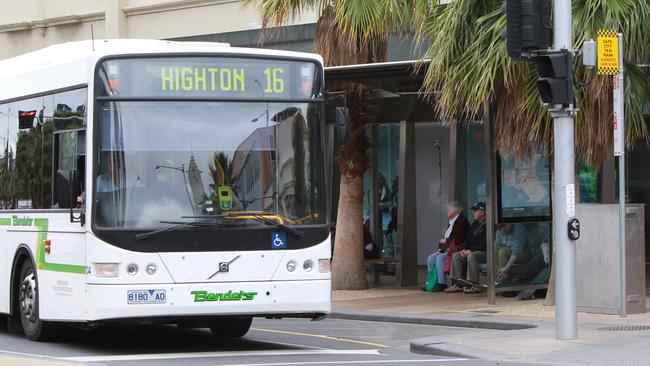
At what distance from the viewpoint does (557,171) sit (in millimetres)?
12844

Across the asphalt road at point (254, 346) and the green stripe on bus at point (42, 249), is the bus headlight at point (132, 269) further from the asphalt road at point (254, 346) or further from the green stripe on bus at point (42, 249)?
the green stripe on bus at point (42, 249)

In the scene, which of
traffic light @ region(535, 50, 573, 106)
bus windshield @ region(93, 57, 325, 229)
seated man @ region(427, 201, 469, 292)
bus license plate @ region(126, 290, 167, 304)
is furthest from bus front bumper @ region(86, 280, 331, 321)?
seated man @ region(427, 201, 469, 292)

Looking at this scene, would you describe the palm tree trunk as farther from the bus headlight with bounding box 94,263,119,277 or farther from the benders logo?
the bus headlight with bounding box 94,263,119,277

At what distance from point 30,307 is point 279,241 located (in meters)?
3.15

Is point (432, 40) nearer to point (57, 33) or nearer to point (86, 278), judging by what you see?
point (86, 278)

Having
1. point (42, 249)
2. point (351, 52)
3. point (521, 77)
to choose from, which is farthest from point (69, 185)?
point (351, 52)

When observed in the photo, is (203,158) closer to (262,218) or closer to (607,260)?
(262,218)

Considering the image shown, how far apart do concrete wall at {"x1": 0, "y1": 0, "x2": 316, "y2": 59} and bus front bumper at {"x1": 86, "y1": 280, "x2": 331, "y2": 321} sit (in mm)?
13984

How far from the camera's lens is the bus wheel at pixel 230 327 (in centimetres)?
1473

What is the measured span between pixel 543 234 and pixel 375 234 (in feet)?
21.7

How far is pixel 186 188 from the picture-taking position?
499 inches

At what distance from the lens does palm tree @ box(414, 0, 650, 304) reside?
15977 mm

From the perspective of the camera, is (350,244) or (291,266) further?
(350,244)

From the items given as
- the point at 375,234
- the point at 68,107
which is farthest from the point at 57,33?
the point at 68,107
